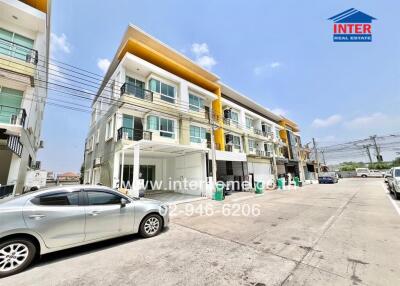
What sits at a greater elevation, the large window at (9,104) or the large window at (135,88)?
the large window at (135,88)

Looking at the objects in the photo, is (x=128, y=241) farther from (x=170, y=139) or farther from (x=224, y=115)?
(x=224, y=115)

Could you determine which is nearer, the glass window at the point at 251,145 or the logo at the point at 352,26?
the logo at the point at 352,26

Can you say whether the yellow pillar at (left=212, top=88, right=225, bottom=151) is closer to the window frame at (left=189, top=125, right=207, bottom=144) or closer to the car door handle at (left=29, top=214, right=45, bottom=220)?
the window frame at (left=189, top=125, right=207, bottom=144)

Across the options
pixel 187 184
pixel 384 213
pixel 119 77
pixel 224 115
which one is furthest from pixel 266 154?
pixel 119 77

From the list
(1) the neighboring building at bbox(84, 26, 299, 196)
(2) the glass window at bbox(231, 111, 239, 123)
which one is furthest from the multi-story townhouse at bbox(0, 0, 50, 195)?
(2) the glass window at bbox(231, 111, 239, 123)

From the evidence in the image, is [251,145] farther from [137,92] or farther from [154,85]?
[137,92]

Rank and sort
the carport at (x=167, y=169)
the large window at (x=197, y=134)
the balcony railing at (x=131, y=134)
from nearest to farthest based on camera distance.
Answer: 1. the balcony railing at (x=131, y=134)
2. the carport at (x=167, y=169)
3. the large window at (x=197, y=134)

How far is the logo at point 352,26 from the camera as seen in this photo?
1079cm

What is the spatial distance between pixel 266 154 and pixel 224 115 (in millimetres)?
9731

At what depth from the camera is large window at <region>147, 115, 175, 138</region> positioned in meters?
13.6

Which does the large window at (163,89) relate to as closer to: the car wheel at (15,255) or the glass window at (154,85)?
the glass window at (154,85)

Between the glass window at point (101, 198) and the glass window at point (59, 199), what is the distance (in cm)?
29

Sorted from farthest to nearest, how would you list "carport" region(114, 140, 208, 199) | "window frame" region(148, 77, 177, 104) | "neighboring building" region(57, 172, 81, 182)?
"neighboring building" region(57, 172, 81, 182) → "window frame" region(148, 77, 177, 104) → "carport" region(114, 140, 208, 199)

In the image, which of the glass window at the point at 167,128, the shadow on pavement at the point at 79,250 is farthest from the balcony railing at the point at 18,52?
the shadow on pavement at the point at 79,250
